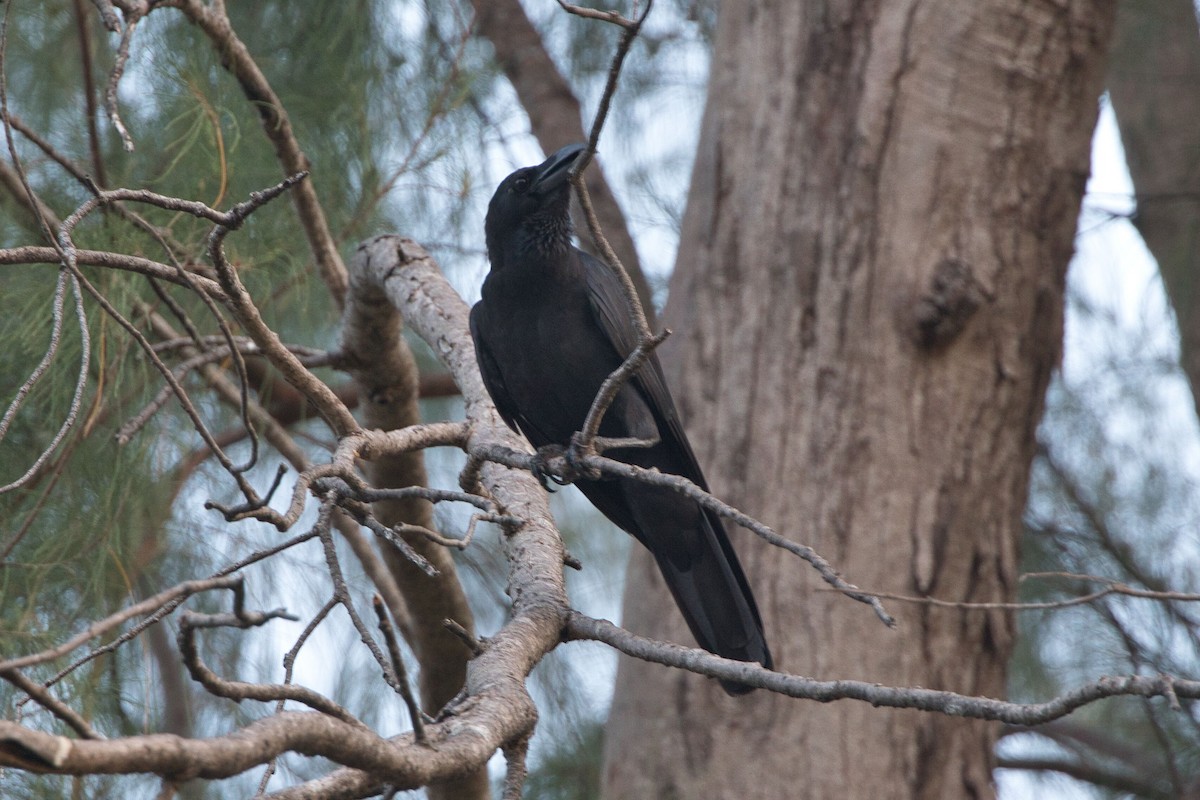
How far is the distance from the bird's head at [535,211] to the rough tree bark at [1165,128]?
301 cm

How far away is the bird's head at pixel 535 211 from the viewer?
2.81 meters

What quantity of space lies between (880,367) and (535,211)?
1030 mm

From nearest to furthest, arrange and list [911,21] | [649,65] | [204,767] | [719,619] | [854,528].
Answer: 1. [204,767]
2. [719,619]
3. [854,528]
4. [911,21]
5. [649,65]

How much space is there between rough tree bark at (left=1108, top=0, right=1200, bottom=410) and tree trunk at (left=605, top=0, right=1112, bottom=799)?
191 centimetres

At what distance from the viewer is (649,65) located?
4.99m

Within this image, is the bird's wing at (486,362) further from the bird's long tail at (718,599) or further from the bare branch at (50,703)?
the bare branch at (50,703)

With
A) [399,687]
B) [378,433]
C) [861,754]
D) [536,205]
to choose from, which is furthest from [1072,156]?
[399,687]

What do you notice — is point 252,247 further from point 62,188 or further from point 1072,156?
point 1072,156

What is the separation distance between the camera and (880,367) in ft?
9.77

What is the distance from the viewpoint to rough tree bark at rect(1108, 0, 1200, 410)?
472 centimetres

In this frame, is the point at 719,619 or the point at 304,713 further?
the point at 719,619

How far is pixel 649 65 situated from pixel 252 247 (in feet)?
8.41

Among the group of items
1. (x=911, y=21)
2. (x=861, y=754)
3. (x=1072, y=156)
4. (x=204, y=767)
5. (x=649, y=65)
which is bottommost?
(x=204, y=767)

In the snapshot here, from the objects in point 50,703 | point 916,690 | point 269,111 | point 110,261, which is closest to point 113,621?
point 50,703
